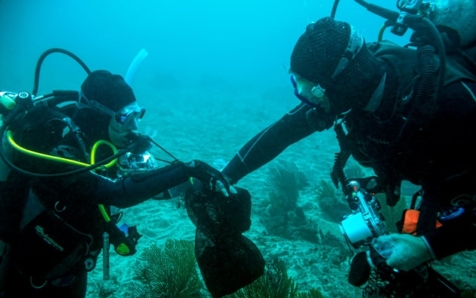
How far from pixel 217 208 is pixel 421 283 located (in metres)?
1.57

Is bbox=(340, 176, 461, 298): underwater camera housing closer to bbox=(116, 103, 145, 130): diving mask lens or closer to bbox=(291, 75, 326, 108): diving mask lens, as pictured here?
bbox=(291, 75, 326, 108): diving mask lens

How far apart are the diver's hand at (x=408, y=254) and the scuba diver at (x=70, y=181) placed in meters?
1.28

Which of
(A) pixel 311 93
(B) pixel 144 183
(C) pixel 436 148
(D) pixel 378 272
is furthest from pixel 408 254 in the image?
(B) pixel 144 183

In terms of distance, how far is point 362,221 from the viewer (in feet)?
7.53

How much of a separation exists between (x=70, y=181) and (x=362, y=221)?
7.54 ft

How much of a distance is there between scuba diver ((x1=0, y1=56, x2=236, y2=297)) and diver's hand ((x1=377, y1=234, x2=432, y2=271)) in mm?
1282

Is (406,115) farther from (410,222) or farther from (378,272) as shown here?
(378,272)

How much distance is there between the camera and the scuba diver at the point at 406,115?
1.98m

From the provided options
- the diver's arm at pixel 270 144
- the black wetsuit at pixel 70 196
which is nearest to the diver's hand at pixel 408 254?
the black wetsuit at pixel 70 196

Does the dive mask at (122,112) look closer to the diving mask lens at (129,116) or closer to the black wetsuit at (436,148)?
the diving mask lens at (129,116)

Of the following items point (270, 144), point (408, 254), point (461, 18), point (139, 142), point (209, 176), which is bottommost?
point (408, 254)

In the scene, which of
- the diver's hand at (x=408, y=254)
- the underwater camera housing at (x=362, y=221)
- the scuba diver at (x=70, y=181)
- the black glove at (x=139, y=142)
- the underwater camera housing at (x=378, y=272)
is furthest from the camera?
the black glove at (x=139, y=142)

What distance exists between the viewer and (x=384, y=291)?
6.96ft

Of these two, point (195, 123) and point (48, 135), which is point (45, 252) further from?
point (195, 123)
